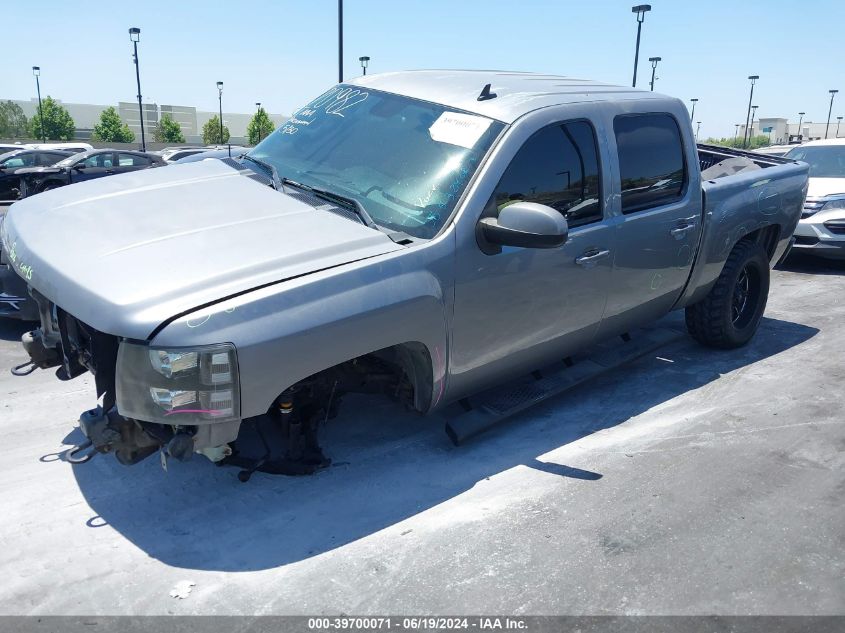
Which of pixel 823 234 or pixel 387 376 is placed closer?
pixel 387 376

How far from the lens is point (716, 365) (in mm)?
5129

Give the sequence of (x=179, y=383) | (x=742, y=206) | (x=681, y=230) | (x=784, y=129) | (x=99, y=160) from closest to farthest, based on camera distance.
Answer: (x=179, y=383)
(x=681, y=230)
(x=742, y=206)
(x=99, y=160)
(x=784, y=129)

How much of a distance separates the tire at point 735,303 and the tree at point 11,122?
Answer: 82092mm

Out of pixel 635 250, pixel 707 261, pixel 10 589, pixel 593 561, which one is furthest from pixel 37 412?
pixel 707 261

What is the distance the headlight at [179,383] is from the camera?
2.51 metres

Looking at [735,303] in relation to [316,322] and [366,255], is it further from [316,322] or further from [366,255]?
[316,322]

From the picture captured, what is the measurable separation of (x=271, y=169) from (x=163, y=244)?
1.12 m

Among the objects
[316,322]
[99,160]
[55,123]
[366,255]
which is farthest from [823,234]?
[55,123]

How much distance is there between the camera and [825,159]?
9641mm

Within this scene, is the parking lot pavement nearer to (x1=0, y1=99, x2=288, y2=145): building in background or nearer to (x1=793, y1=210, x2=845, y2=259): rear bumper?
(x1=793, y1=210, x2=845, y2=259): rear bumper

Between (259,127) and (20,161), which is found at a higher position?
(20,161)

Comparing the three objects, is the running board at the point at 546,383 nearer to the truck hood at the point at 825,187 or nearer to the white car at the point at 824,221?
the white car at the point at 824,221

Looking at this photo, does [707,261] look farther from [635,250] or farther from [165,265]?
[165,265]

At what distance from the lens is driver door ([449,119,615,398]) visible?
3297 mm
